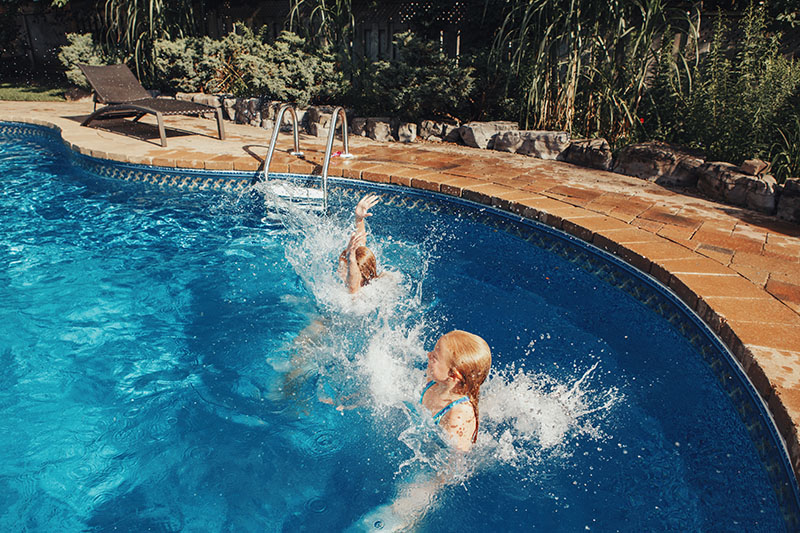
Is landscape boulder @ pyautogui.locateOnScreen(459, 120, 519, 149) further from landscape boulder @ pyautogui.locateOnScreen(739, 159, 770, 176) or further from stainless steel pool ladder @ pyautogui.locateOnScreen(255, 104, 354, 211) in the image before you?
landscape boulder @ pyautogui.locateOnScreen(739, 159, 770, 176)

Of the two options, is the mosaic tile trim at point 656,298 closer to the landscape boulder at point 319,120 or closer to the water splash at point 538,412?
the water splash at point 538,412

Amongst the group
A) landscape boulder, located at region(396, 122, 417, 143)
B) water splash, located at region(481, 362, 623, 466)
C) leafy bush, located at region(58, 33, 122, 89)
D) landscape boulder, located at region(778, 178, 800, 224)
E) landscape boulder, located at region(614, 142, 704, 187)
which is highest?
leafy bush, located at region(58, 33, 122, 89)

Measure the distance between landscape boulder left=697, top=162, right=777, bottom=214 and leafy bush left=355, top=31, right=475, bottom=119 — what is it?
3602 mm

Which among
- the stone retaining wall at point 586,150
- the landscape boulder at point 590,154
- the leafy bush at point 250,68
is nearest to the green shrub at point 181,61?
the leafy bush at point 250,68

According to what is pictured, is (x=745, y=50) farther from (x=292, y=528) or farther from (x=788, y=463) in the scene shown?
(x=292, y=528)

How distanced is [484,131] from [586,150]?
5.33ft

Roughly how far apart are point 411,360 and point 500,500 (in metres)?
1.24

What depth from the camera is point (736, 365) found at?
2.98m

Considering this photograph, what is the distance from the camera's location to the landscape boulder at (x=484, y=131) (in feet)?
26.0

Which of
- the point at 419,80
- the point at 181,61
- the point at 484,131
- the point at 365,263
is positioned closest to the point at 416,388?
the point at 365,263

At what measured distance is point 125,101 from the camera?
333 inches

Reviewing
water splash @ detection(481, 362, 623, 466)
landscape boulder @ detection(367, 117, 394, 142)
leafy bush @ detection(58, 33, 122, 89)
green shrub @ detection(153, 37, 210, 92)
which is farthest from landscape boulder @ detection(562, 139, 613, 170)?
leafy bush @ detection(58, 33, 122, 89)

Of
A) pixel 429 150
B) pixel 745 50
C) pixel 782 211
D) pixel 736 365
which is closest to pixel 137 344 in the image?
pixel 736 365

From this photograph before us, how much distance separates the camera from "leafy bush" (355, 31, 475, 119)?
7973 millimetres
